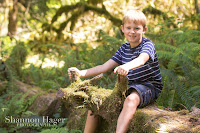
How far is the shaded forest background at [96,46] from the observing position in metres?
3.21

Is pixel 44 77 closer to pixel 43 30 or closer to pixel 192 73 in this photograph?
pixel 43 30

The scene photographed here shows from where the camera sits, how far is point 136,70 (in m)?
2.40

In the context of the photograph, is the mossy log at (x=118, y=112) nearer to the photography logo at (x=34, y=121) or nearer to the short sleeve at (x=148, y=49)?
the short sleeve at (x=148, y=49)

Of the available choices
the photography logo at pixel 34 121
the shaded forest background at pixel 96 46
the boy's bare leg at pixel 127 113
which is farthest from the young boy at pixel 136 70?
the photography logo at pixel 34 121

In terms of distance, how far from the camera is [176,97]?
3.04 meters

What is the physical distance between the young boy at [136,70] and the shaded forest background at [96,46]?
1.60 ft

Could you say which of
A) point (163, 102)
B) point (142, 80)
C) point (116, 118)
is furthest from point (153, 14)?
point (116, 118)

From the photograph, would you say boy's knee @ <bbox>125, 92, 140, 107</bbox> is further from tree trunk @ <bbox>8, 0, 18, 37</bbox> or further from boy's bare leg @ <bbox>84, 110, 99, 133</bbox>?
tree trunk @ <bbox>8, 0, 18, 37</bbox>

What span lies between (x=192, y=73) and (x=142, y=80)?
1276 mm

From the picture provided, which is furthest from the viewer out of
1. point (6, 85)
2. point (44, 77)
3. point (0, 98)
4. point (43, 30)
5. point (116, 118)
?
point (43, 30)

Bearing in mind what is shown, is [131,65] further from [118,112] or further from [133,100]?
[118,112]

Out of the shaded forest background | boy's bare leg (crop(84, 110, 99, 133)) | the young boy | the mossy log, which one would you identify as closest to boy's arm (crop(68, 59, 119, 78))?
the young boy

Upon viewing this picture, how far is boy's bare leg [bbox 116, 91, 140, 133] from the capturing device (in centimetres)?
192

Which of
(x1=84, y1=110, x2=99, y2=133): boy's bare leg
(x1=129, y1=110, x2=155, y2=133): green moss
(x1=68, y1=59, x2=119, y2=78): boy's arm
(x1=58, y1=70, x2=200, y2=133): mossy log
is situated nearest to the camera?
(x1=58, y1=70, x2=200, y2=133): mossy log
